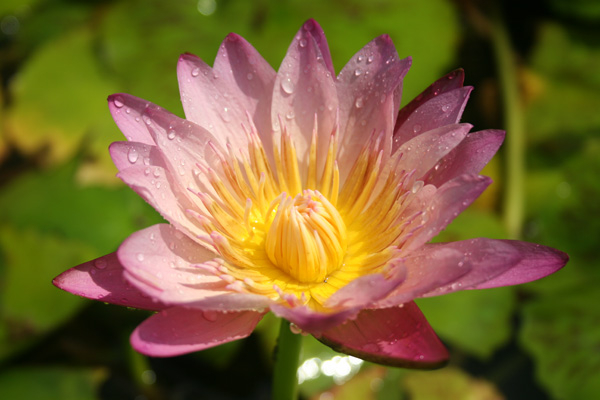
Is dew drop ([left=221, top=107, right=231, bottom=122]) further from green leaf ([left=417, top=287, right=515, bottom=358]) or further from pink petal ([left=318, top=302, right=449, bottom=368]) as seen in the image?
green leaf ([left=417, top=287, right=515, bottom=358])

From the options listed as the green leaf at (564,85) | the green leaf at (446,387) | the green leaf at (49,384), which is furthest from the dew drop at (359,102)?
the green leaf at (564,85)

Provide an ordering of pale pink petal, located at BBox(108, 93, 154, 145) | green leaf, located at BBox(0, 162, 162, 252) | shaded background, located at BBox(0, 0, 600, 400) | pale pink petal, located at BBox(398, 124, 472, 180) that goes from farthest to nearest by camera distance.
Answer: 1. green leaf, located at BBox(0, 162, 162, 252)
2. shaded background, located at BBox(0, 0, 600, 400)
3. pale pink petal, located at BBox(108, 93, 154, 145)
4. pale pink petal, located at BBox(398, 124, 472, 180)

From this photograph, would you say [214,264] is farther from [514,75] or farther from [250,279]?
[514,75]

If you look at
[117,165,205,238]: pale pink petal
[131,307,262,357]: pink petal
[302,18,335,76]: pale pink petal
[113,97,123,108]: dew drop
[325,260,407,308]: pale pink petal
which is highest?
[302,18,335,76]: pale pink petal

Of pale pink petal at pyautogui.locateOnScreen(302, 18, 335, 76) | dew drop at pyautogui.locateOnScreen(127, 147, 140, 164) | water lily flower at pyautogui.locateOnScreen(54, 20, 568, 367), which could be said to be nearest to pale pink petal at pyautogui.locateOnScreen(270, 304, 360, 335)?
water lily flower at pyautogui.locateOnScreen(54, 20, 568, 367)

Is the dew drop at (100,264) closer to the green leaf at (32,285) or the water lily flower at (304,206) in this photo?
the water lily flower at (304,206)

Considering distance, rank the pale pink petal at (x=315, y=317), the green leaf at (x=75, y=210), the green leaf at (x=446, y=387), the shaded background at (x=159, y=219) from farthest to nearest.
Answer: the green leaf at (x=75, y=210) → the shaded background at (x=159, y=219) → the green leaf at (x=446, y=387) → the pale pink petal at (x=315, y=317)
